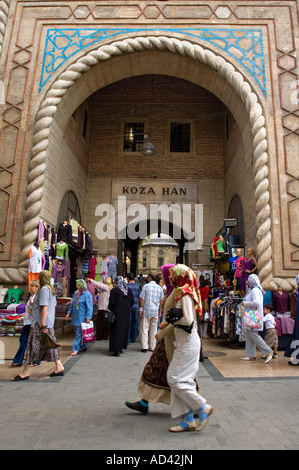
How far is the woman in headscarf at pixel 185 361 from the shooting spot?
2.74m

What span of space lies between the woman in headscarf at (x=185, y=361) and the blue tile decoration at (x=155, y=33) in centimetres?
766

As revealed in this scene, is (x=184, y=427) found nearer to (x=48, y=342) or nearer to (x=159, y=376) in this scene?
(x=159, y=376)

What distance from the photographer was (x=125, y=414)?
10.3ft

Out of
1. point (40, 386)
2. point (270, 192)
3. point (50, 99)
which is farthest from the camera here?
point (50, 99)

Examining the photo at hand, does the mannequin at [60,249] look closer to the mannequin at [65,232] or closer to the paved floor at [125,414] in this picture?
the mannequin at [65,232]

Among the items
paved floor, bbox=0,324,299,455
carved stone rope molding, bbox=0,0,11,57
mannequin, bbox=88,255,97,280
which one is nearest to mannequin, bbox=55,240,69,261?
mannequin, bbox=88,255,97,280

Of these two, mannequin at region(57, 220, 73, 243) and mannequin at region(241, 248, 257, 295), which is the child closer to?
mannequin at region(241, 248, 257, 295)

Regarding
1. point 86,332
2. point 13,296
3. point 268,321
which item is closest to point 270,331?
point 268,321

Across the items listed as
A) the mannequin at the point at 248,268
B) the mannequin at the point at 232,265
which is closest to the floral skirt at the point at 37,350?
the mannequin at the point at 248,268

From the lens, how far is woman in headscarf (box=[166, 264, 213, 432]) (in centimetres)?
274

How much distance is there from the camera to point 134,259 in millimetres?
21406
